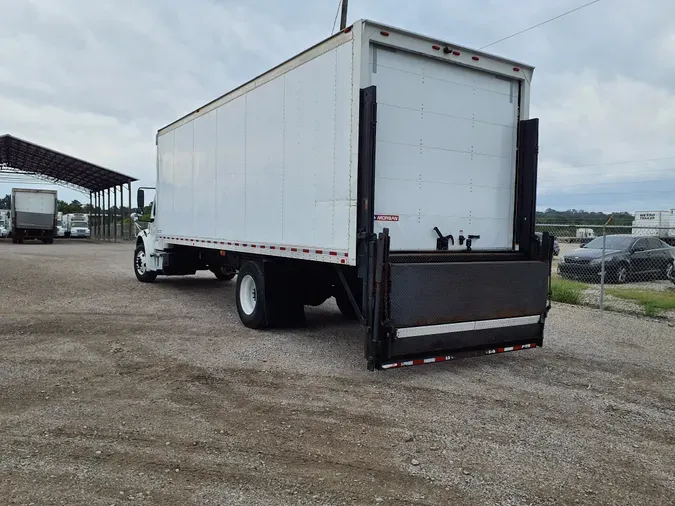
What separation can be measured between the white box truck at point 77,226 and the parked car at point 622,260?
44.2 meters

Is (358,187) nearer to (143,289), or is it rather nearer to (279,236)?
(279,236)

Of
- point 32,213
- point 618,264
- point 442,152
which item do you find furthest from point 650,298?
point 32,213

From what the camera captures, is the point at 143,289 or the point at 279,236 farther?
the point at 143,289

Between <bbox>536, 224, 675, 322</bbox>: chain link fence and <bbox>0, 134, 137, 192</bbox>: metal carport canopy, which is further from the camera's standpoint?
<bbox>0, 134, 137, 192</bbox>: metal carport canopy

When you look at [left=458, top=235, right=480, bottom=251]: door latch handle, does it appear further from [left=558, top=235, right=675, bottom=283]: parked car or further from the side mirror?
the side mirror

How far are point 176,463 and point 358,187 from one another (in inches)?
128

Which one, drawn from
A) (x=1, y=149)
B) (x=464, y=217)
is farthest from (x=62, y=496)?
(x=1, y=149)

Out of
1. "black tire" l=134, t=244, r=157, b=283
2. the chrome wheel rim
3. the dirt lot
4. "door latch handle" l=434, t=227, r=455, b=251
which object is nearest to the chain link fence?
the dirt lot

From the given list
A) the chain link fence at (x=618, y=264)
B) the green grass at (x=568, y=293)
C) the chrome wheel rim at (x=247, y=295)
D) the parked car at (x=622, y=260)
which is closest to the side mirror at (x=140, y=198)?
the chrome wheel rim at (x=247, y=295)

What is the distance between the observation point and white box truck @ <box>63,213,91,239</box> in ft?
159

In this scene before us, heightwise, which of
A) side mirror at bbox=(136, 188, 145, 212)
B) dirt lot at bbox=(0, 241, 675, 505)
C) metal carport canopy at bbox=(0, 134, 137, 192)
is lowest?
dirt lot at bbox=(0, 241, 675, 505)

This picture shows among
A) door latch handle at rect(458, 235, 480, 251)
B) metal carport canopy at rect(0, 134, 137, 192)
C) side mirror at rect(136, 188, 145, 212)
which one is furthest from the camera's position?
metal carport canopy at rect(0, 134, 137, 192)

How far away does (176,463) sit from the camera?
381cm

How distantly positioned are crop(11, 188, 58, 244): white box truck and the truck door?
3393 cm
